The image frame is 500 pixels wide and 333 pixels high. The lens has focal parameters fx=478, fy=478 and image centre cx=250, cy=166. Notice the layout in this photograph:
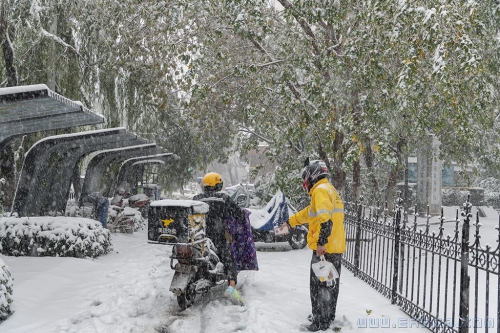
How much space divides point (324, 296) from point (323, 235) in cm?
80

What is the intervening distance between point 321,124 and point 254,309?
626 cm

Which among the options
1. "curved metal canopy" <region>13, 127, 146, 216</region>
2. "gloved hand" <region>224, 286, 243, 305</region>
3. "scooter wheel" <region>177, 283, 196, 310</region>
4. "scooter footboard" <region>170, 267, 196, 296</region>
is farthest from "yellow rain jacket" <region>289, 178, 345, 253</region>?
"curved metal canopy" <region>13, 127, 146, 216</region>

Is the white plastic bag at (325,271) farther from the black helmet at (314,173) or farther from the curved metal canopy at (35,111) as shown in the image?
the curved metal canopy at (35,111)

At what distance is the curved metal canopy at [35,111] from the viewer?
19.9ft

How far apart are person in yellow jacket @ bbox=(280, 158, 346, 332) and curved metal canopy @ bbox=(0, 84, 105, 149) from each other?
3594 mm

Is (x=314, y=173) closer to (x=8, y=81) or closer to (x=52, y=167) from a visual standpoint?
(x=52, y=167)

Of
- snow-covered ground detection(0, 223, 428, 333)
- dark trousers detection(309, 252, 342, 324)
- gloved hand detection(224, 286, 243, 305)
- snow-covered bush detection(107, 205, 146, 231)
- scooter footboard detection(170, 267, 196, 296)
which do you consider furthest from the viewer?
snow-covered bush detection(107, 205, 146, 231)

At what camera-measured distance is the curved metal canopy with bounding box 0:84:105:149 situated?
6059mm

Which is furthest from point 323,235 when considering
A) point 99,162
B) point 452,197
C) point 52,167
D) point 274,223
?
point 452,197

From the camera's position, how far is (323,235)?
17.1ft

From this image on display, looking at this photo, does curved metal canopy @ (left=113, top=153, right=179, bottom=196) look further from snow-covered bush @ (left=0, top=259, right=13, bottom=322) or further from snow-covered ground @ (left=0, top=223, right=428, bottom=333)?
snow-covered bush @ (left=0, top=259, right=13, bottom=322)

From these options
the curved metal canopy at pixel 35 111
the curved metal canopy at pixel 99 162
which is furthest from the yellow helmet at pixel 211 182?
the curved metal canopy at pixel 99 162

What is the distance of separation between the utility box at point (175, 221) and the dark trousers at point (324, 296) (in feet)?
5.29

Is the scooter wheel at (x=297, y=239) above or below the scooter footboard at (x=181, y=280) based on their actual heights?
below
